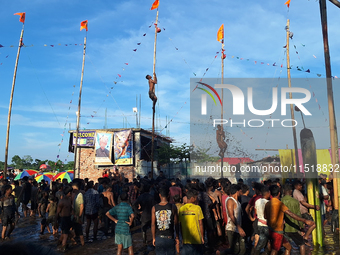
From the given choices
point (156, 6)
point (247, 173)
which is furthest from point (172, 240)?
point (247, 173)

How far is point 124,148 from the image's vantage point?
26891 mm

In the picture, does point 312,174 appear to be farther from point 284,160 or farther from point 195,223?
point 284,160

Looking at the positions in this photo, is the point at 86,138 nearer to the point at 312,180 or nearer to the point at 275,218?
the point at 312,180

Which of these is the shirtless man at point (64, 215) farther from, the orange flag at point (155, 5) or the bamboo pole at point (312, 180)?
the orange flag at point (155, 5)

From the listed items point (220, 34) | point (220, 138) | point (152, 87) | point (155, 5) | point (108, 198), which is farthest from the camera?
point (220, 34)

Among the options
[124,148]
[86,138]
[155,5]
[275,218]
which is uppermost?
[155,5]

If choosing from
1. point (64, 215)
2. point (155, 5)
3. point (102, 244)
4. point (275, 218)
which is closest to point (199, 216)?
point (275, 218)

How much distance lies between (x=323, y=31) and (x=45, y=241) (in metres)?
11.0

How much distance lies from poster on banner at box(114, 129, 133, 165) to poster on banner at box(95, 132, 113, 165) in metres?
0.67

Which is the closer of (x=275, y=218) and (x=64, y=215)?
(x=275, y=218)

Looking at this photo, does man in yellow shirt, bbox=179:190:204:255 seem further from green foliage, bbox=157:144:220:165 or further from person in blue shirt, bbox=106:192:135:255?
green foliage, bbox=157:144:220:165

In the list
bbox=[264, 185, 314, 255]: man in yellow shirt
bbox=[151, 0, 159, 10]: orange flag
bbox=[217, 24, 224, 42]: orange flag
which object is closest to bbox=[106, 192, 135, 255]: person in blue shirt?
bbox=[264, 185, 314, 255]: man in yellow shirt

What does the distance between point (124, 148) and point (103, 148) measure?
2149mm

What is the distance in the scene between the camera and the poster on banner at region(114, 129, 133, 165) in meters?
26.7
